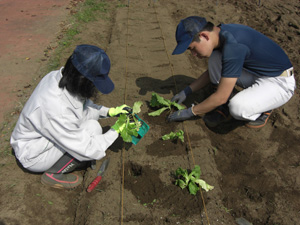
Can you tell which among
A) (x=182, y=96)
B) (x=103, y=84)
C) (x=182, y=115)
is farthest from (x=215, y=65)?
(x=103, y=84)

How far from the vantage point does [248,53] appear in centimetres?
270

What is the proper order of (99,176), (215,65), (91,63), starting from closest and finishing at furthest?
(91,63) < (99,176) < (215,65)

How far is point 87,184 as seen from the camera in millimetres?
2613

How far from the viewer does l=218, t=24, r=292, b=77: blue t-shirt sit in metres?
2.55

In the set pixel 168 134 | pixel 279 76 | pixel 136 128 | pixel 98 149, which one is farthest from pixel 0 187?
pixel 279 76

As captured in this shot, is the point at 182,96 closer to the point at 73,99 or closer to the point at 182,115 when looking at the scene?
the point at 182,115

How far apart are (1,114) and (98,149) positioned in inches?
78.8

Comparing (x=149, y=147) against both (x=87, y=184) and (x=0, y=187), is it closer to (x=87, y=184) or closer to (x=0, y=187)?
(x=87, y=184)

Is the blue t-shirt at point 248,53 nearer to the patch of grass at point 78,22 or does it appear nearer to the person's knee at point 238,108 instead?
the person's knee at point 238,108

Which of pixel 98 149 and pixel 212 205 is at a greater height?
pixel 98 149

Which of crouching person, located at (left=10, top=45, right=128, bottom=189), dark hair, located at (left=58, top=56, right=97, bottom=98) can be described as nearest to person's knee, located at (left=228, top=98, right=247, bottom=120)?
crouching person, located at (left=10, top=45, right=128, bottom=189)

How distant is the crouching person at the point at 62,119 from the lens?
197 centimetres

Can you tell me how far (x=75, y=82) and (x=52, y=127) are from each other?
45cm

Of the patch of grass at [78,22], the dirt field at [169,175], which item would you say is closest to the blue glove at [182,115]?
the dirt field at [169,175]
